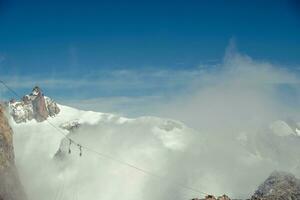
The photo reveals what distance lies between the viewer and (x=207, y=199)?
12181 centimetres

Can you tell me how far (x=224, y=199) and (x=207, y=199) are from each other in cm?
584

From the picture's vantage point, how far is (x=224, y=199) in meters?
126
